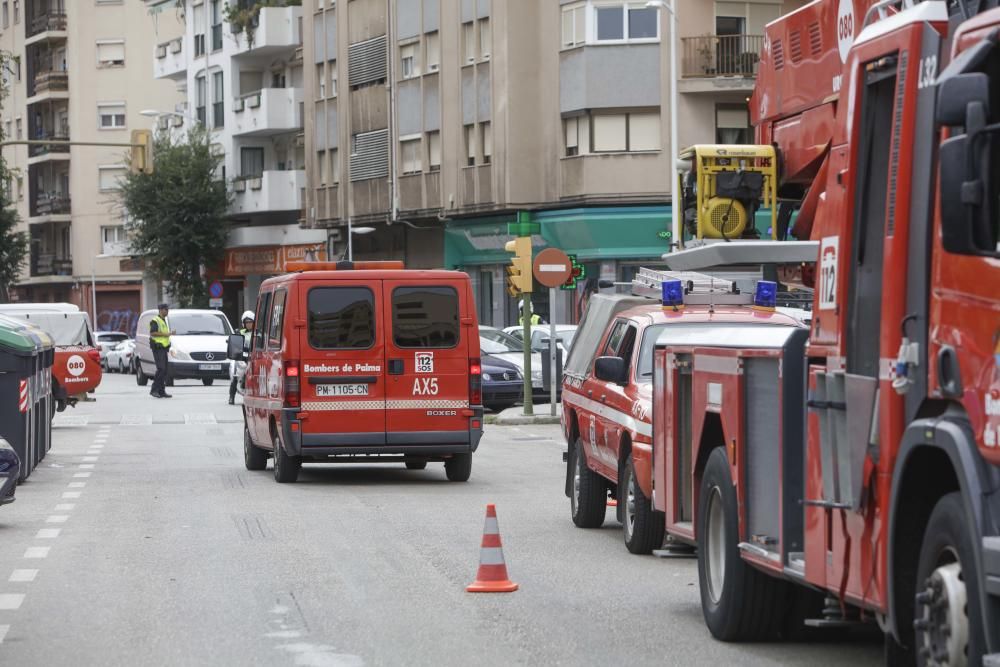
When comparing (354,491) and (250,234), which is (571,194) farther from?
(354,491)

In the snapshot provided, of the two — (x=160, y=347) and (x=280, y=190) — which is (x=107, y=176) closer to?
(x=280, y=190)

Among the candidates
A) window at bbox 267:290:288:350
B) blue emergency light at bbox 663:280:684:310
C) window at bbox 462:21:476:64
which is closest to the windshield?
window at bbox 462:21:476:64

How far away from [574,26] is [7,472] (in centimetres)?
3754

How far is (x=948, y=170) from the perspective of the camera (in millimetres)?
6000

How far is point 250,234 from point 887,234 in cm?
6959

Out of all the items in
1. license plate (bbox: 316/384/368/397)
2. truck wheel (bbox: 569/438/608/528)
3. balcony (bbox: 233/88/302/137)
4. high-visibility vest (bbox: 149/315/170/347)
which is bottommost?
high-visibility vest (bbox: 149/315/170/347)

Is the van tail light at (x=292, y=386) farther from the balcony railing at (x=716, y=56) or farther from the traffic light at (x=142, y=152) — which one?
the balcony railing at (x=716, y=56)

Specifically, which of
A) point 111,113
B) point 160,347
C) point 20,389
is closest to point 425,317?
point 20,389

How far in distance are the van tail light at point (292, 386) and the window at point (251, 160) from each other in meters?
56.4

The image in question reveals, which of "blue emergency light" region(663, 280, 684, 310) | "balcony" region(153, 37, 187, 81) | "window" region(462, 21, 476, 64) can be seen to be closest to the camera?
"blue emergency light" region(663, 280, 684, 310)

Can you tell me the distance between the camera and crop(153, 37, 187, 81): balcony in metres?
81.1

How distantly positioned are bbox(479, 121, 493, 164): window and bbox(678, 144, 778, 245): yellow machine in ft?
137

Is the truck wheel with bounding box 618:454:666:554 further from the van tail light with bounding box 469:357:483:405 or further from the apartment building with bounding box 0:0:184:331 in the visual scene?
the apartment building with bounding box 0:0:184:331

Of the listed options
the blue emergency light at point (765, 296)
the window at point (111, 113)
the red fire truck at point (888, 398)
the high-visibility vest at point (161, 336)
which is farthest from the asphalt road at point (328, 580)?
the window at point (111, 113)
